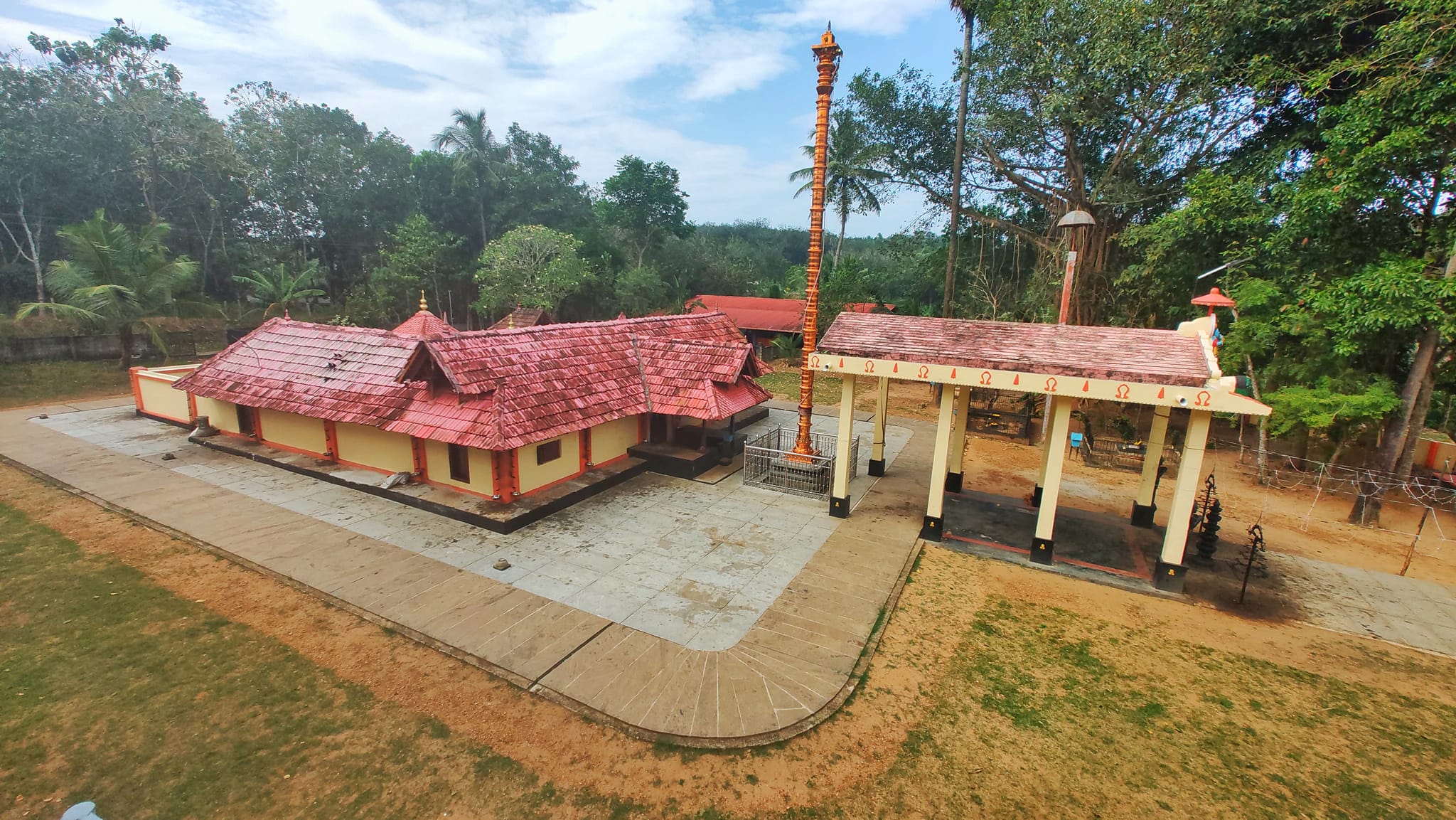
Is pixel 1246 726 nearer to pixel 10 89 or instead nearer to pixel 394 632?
pixel 394 632

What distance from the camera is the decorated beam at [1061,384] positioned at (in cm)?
975

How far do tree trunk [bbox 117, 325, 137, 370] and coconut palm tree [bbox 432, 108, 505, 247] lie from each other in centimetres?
2229

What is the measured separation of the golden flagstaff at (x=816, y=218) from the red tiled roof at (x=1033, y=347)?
54.2 inches

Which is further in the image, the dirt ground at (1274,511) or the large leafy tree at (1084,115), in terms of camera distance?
the large leafy tree at (1084,115)

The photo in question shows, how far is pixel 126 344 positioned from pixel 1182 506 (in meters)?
38.3

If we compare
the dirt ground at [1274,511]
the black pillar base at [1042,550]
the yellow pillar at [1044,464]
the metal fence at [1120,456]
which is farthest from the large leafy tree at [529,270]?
the black pillar base at [1042,550]

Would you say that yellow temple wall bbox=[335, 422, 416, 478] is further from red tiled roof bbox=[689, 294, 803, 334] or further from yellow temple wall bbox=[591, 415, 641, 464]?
red tiled roof bbox=[689, 294, 803, 334]

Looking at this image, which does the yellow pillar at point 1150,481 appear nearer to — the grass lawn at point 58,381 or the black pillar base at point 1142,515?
the black pillar base at point 1142,515

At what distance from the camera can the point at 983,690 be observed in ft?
26.7

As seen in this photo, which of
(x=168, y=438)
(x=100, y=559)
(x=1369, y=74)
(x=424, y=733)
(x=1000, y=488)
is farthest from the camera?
(x=168, y=438)

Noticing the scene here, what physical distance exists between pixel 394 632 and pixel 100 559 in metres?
7.00

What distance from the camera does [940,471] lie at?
12305 mm

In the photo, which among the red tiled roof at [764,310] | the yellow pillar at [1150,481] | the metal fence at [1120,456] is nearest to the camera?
the yellow pillar at [1150,481]

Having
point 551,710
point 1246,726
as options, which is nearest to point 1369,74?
point 1246,726
